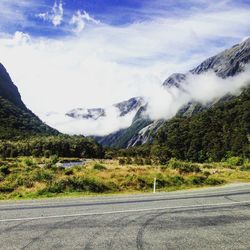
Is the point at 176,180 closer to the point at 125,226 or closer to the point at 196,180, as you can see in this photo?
the point at 196,180

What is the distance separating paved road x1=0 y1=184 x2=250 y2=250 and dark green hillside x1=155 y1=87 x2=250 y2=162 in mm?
112592

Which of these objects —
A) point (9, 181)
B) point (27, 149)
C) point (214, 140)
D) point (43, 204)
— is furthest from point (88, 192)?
point (214, 140)

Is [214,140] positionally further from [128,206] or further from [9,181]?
[128,206]

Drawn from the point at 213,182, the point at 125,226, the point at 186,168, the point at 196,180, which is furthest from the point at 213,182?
the point at 125,226

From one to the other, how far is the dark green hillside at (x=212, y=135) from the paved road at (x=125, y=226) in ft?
369

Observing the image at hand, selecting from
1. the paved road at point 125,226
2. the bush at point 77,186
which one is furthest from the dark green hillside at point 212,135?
the paved road at point 125,226

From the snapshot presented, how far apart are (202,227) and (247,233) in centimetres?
121

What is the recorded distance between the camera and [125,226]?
37.8 ft

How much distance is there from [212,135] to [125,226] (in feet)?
477

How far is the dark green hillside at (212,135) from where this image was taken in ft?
452

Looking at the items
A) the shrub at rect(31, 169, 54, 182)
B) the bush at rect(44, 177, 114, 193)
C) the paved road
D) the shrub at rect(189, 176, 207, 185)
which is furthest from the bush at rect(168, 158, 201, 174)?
the paved road

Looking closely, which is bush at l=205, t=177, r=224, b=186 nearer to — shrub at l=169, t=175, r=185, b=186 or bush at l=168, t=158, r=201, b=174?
shrub at l=169, t=175, r=185, b=186

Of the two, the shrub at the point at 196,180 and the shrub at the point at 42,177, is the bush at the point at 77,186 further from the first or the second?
the shrub at the point at 196,180

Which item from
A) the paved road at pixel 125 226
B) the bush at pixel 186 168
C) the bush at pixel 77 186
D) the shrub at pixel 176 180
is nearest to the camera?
the paved road at pixel 125 226
